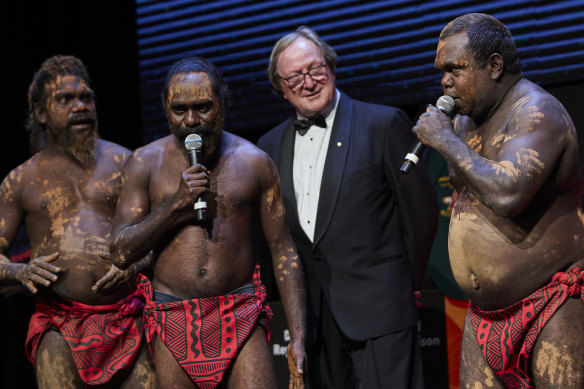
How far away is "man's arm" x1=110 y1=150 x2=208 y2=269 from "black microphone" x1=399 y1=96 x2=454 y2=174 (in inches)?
26.4

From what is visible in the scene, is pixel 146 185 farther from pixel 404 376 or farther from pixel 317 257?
pixel 404 376

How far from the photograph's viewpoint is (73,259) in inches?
135

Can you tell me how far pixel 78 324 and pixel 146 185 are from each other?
0.82m

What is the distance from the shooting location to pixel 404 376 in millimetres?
3416

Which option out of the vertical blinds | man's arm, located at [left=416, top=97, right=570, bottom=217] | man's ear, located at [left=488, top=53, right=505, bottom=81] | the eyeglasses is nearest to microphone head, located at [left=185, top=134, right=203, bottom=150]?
man's arm, located at [left=416, top=97, right=570, bottom=217]

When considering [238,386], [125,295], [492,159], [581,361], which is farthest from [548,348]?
[125,295]

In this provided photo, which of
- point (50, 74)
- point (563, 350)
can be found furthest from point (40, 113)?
point (563, 350)

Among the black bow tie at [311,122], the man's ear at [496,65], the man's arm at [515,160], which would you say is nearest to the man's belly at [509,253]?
the man's arm at [515,160]

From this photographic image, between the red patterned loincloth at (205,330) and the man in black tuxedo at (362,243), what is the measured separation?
0.73 metres

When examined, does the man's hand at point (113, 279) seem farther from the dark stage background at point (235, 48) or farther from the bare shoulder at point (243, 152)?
the dark stage background at point (235, 48)

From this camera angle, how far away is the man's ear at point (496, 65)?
2.68 metres

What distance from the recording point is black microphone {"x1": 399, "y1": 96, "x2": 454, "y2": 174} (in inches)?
105

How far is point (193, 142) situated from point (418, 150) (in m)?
0.77

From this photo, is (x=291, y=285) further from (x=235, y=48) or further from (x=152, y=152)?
(x=235, y=48)
